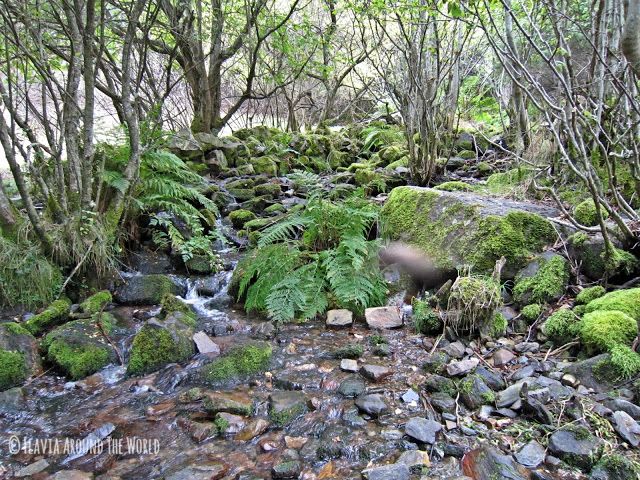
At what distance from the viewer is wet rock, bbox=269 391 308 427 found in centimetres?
268

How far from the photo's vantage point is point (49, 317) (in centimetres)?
383

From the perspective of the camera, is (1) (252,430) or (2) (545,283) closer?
(1) (252,430)

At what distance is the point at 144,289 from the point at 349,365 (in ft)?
8.37

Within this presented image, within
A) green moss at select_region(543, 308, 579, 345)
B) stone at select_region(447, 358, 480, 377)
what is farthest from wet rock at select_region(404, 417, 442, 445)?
green moss at select_region(543, 308, 579, 345)

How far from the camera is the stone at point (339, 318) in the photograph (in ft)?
13.1

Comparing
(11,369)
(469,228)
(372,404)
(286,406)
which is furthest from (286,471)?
(469,228)

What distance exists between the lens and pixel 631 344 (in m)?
2.73

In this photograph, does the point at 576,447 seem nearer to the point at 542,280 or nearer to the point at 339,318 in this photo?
the point at 542,280

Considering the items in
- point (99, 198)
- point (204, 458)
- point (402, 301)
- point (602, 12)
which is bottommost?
point (204, 458)

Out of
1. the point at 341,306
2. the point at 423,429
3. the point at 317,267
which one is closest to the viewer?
the point at 423,429

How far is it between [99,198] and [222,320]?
6.68 feet

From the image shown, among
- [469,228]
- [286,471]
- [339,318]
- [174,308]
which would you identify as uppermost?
[469,228]

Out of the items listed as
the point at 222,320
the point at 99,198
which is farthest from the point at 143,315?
the point at 99,198

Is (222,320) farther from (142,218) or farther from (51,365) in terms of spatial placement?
(142,218)
